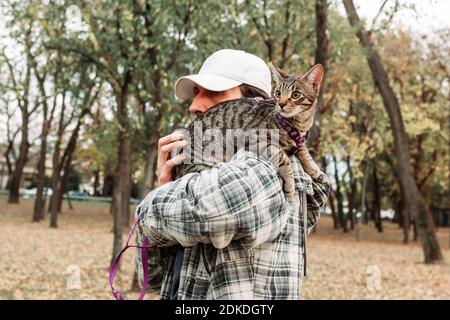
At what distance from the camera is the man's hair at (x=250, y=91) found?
2.56 m

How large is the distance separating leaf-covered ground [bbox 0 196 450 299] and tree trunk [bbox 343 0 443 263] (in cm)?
89

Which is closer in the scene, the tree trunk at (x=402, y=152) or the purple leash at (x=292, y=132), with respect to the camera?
the purple leash at (x=292, y=132)

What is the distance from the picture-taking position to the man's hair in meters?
2.56

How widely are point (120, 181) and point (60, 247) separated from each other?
24.4 feet

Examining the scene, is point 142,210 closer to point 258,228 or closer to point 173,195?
point 173,195

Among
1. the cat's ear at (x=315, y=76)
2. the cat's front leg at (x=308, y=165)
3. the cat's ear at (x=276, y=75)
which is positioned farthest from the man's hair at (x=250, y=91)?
the cat's front leg at (x=308, y=165)

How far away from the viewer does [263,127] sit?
245 centimetres

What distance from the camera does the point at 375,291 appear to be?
13172 millimetres

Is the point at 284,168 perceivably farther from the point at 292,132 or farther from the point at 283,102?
the point at 283,102

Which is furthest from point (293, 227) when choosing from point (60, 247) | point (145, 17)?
point (60, 247)

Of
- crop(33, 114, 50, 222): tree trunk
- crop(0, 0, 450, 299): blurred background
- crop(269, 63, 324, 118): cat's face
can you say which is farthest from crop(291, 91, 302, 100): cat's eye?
crop(33, 114, 50, 222): tree trunk

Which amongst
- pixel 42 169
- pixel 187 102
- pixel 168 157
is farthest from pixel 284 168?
pixel 42 169

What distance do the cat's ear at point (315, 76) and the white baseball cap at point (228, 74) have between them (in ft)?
0.61

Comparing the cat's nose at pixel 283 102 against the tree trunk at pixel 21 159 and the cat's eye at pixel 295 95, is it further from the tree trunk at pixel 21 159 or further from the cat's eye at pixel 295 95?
the tree trunk at pixel 21 159
